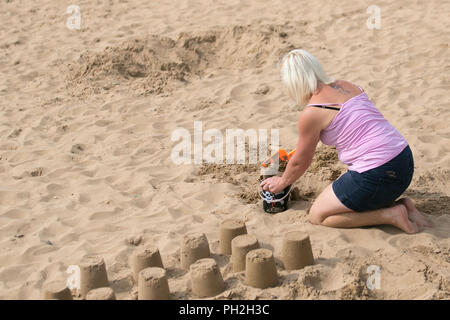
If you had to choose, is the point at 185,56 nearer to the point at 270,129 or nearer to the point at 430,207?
the point at 270,129

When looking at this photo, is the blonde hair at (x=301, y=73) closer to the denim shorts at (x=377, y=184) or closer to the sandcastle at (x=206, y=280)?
the denim shorts at (x=377, y=184)

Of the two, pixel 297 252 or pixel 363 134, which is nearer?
pixel 297 252

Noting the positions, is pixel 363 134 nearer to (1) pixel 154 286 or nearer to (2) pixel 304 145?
(2) pixel 304 145

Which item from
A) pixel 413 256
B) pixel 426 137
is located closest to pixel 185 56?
pixel 426 137

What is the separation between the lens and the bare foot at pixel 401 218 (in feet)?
10.8

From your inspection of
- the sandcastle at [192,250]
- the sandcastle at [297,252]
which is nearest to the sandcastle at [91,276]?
the sandcastle at [192,250]

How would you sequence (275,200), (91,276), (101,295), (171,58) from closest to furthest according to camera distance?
(101,295)
(91,276)
(275,200)
(171,58)

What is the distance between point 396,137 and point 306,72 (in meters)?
0.65

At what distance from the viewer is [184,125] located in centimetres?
532

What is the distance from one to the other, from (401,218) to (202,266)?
1239mm

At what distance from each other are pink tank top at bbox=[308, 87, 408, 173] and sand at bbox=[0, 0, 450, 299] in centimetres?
45

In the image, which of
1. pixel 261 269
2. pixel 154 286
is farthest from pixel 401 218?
pixel 154 286

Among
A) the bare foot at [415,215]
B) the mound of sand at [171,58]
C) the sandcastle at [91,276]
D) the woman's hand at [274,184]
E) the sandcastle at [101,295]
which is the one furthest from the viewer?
the mound of sand at [171,58]

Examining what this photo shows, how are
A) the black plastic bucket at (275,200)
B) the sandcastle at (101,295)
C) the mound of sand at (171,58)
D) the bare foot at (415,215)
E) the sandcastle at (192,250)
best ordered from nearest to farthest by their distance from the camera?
the sandcastle at (101,295)
the sandcastle at (192,250)
the bare foot at (415,215)
the black plastic bucket at (275,200)
the mound of sand at (171,58)
